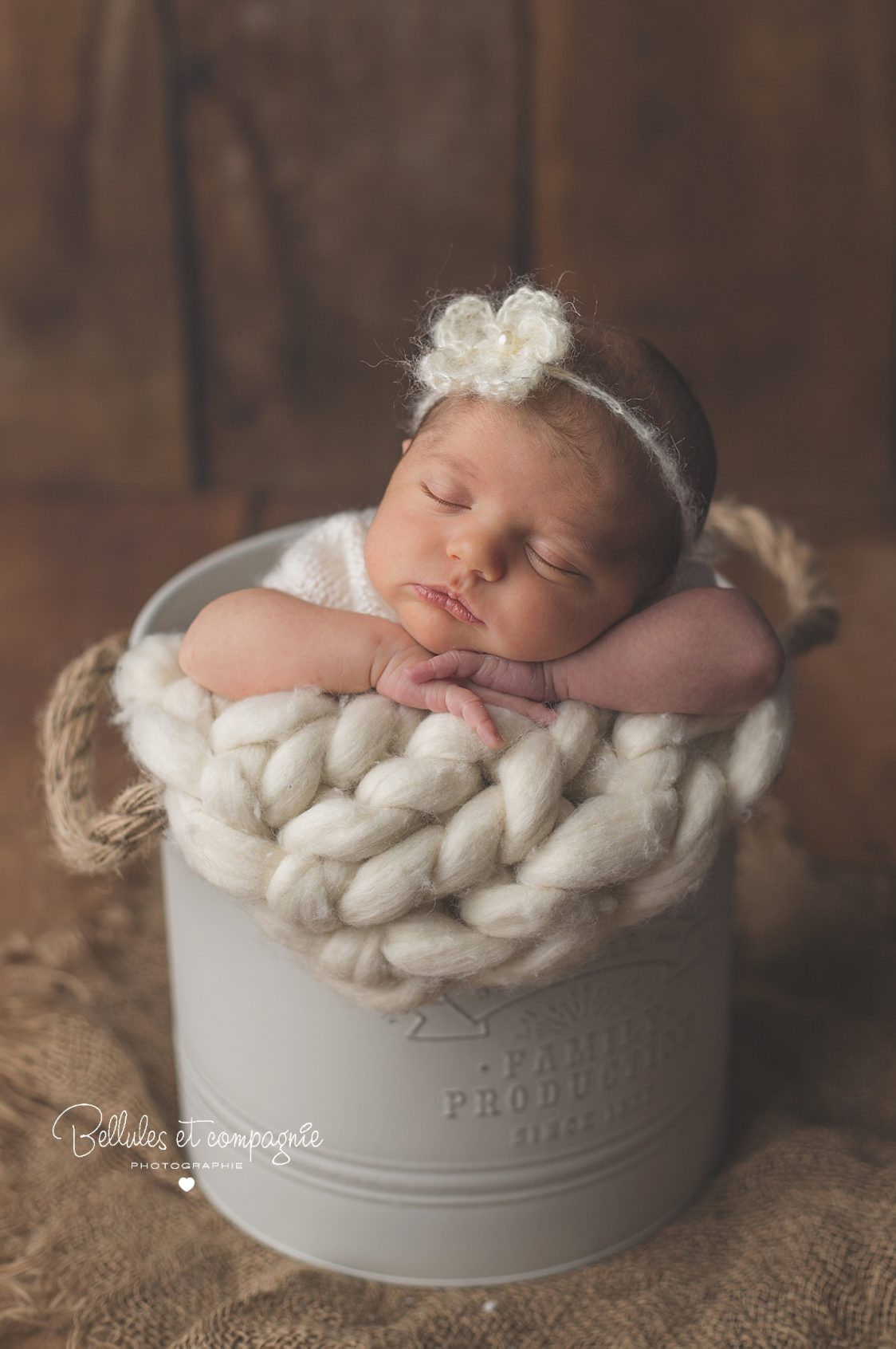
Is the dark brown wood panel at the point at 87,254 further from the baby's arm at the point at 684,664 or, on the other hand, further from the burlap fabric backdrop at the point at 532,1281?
the baby's arm at the point at 684,664

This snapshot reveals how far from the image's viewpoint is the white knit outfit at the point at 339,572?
879 mm

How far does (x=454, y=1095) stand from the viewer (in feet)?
2.68

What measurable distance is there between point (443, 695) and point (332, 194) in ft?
3.60

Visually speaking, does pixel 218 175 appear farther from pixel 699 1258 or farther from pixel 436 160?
pixel 699 1258

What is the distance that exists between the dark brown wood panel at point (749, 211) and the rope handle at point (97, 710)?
0.67 m

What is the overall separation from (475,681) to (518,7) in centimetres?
111

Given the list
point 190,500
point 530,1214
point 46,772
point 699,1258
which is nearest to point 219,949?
point 46,772

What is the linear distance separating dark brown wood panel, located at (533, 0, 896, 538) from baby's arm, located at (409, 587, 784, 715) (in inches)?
35.9

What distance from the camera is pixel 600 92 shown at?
164 centimetres

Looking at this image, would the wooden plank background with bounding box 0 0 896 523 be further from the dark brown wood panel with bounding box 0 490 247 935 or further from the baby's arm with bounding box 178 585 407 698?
the baby's arm with bounding box 178 585 407 698

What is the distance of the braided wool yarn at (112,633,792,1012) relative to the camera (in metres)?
0.70

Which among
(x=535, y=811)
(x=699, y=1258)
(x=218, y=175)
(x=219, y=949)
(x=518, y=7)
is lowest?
(x=699, y=1258)
